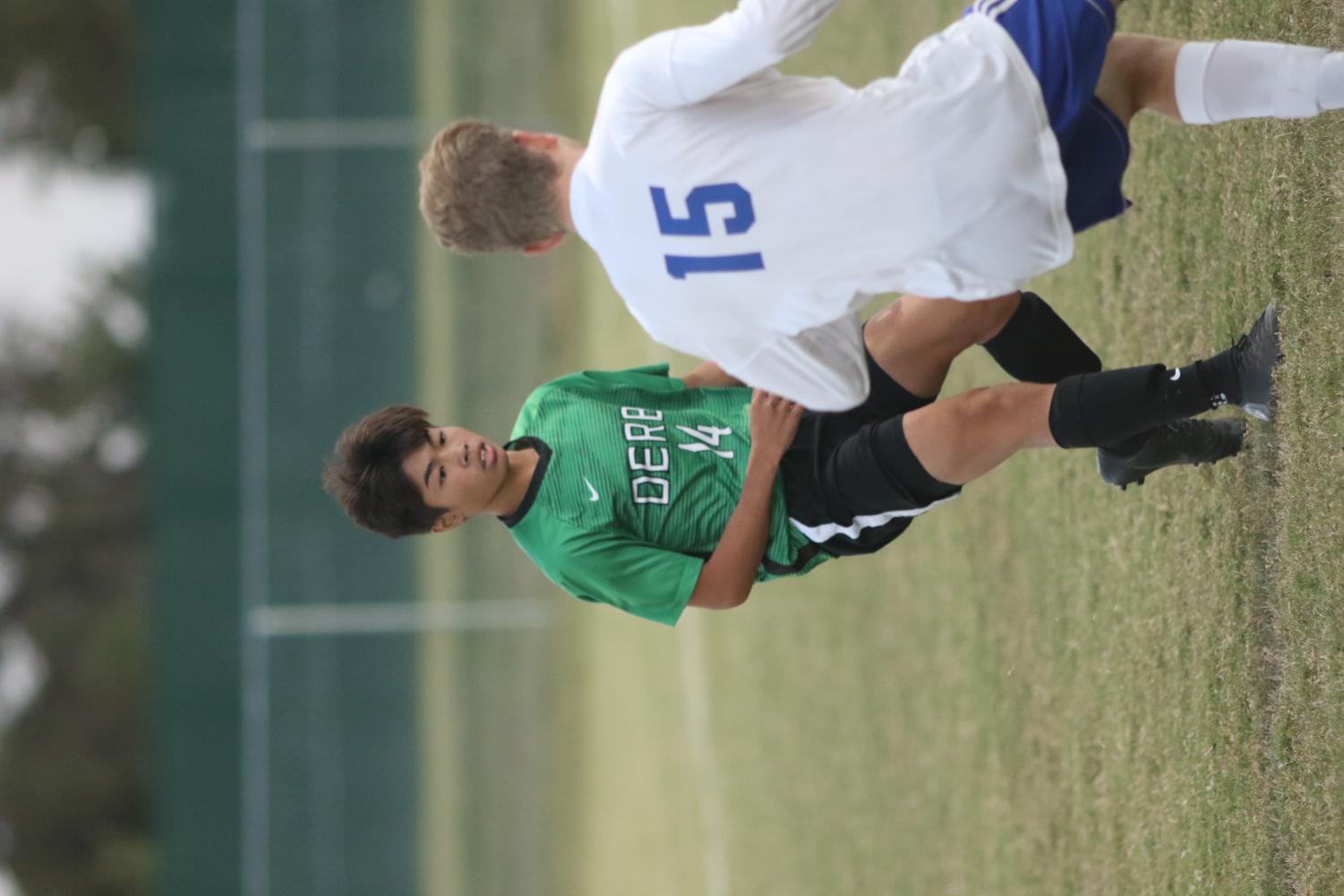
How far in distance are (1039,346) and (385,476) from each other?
4.37 feet

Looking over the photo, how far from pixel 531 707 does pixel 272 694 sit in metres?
1.72

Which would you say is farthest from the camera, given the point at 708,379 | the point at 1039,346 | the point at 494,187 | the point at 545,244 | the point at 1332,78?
the point at 708,379

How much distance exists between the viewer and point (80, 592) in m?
19.1

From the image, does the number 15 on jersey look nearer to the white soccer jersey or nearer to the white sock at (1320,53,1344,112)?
the white soccer jersey

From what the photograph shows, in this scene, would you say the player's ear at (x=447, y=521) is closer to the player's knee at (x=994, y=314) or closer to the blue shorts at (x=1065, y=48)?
the player's knee at (x=994, y=314)

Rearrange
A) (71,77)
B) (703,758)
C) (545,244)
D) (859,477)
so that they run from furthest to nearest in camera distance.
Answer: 1. (71,77)
2. (703,758)
3. (859,477)
4. (545,244)

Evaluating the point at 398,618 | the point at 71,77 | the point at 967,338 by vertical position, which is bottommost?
the point at 398,618

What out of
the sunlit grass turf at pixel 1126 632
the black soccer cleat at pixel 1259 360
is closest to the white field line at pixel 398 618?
the sunlit grass turf at pixel 1126 632

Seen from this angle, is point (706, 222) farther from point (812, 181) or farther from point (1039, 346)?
point (1039, 346)

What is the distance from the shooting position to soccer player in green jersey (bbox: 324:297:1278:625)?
2580 mm

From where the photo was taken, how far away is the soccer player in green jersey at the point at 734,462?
2.58 meters

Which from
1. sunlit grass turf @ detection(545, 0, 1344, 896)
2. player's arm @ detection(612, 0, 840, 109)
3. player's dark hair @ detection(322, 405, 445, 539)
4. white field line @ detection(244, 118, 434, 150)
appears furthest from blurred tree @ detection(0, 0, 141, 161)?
player's arm @ detection(612, 0, 840, 109)

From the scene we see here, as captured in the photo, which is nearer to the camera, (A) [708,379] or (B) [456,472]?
(B) [456,472]

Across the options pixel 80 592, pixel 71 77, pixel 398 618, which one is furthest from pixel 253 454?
pixel 80 592
